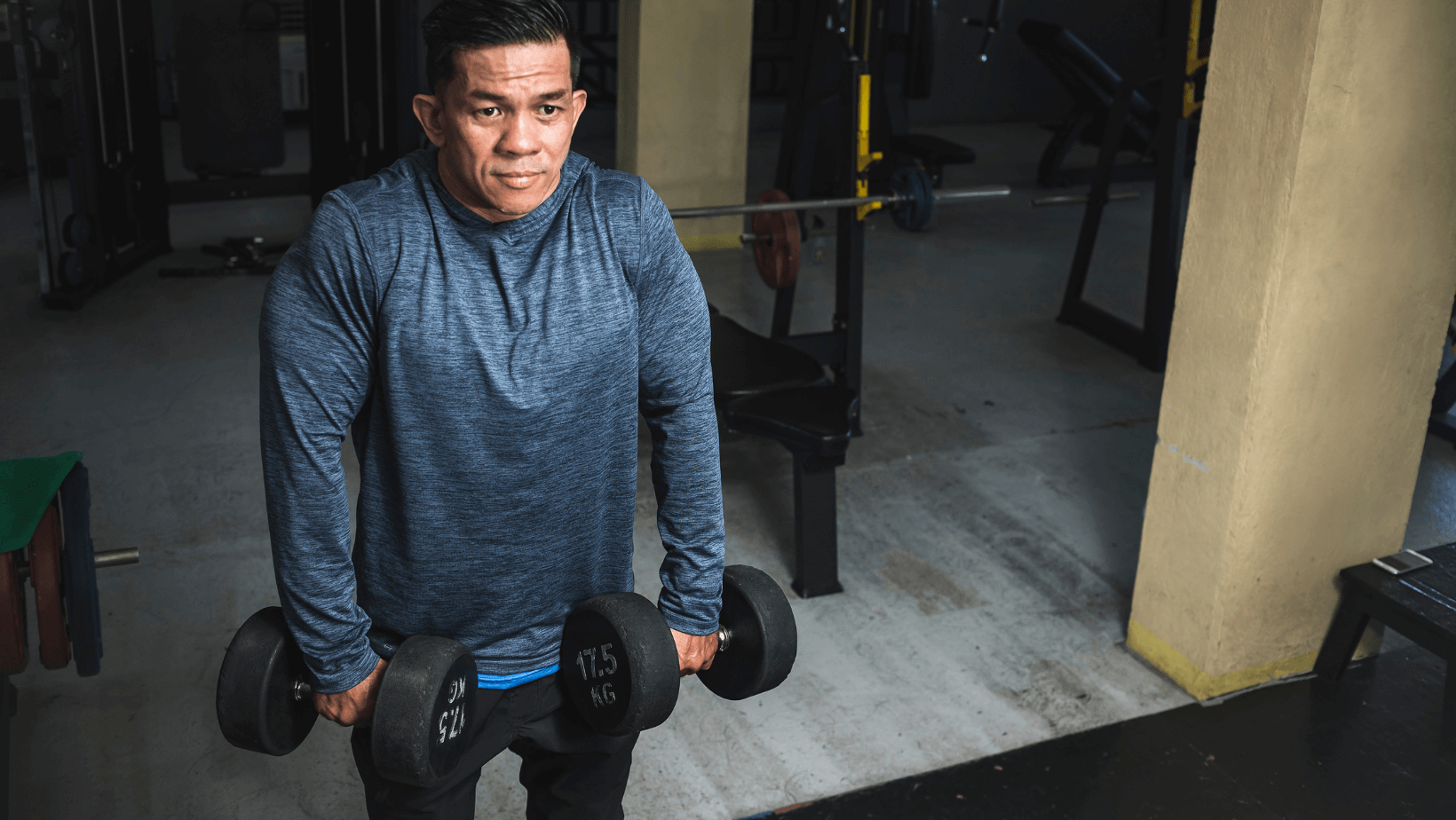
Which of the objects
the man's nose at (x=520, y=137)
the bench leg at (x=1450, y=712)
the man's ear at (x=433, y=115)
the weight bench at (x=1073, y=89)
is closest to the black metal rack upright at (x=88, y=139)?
the man's ear at (x=433, y=115)

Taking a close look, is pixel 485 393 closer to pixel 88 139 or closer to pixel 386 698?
pixel 386 698

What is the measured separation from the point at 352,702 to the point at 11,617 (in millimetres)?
571

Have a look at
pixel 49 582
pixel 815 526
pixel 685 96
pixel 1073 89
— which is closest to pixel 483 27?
pixel 49 582

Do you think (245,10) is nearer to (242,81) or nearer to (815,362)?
(242,81)

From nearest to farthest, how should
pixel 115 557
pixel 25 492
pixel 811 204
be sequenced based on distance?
1. pixel 25 492
2. pixel 115 557
3. pixel 811 204

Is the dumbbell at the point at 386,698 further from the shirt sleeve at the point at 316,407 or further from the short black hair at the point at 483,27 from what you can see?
the short black hair at the point at 483,27

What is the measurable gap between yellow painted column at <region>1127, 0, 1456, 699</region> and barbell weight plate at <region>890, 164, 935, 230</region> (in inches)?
40.0

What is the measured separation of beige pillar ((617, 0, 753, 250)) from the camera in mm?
5203

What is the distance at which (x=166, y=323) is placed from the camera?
4.41m

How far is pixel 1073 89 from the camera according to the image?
7.13 m

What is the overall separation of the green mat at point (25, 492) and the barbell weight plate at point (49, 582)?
0.02 metres

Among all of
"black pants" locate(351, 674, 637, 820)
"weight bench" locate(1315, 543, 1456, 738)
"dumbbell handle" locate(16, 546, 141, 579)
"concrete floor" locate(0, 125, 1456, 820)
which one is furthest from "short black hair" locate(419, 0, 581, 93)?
"weight bench" locate(1315, 543, 1456, 738)

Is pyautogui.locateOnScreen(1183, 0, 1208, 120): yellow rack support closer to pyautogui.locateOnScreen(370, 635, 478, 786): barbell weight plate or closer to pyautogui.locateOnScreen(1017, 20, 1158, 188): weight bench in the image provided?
pyautogui.locateOnScreen(1017, 20, 1158, 188): weight bench

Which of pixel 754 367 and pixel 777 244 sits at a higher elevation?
pixel 777 244
